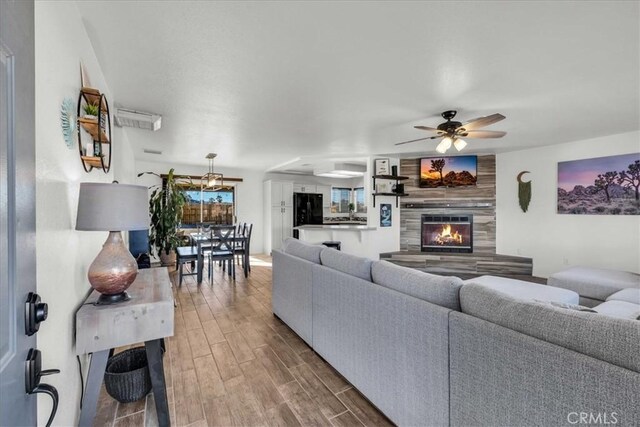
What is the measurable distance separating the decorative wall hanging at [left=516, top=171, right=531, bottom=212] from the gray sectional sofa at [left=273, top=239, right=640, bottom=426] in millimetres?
4911

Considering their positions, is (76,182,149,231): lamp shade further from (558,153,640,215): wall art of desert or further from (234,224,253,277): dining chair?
(558,153,640,215): wall art of desert

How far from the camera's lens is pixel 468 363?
1.22 meters

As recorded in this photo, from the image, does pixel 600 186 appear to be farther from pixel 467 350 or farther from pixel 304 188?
pixel 304 188

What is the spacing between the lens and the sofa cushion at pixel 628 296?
8.65 ft

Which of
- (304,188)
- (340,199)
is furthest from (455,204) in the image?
(304,188)

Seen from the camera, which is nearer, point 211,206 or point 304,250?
point 304,250

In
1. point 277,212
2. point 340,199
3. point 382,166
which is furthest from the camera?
point 340,199

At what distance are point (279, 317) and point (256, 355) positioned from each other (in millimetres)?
725

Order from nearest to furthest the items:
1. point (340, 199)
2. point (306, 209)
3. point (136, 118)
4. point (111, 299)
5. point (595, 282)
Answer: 1. point (111, 299)
2. point (595, 282)
3. point (136, 118)
4. point (306, 209)
5. point (340, 199)

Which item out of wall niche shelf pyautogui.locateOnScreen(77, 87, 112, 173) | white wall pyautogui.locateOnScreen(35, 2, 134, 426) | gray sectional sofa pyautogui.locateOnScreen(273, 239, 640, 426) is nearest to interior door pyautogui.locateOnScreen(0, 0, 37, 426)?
white wall pyautogui.locateOnScreen(35, 2, 134, 426)

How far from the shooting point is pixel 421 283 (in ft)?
5.11

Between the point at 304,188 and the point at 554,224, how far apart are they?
5759 mm

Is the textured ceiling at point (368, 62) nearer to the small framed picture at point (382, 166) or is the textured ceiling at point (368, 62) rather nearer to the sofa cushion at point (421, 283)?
the sofa cushion at point (421, 283)

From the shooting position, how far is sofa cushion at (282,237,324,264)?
262 centimetres
